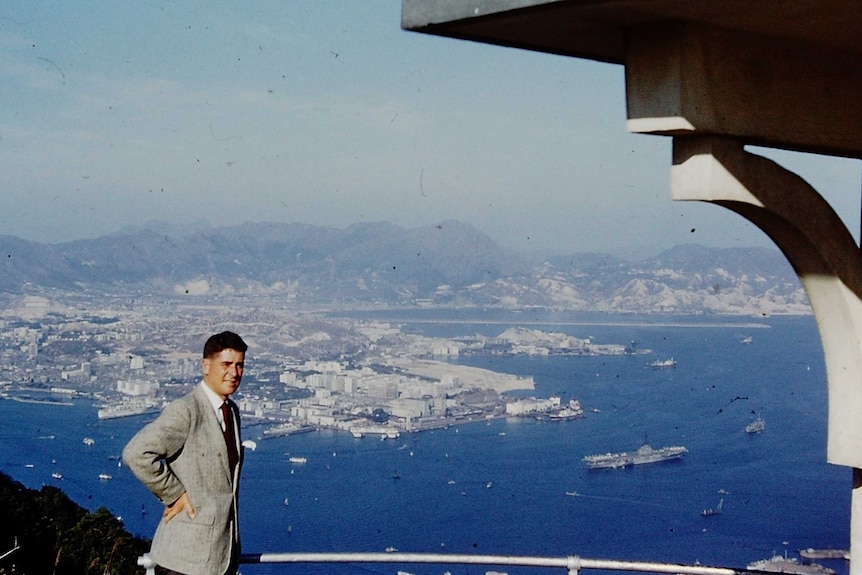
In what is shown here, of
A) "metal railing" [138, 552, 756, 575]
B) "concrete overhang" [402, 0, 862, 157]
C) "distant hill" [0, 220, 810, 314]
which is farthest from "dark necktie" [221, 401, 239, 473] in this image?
"distant hill" [0, 220, 810, 314]

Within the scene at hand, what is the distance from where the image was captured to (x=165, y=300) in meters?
79.3

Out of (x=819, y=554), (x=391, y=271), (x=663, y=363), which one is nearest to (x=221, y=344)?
(x=819, y=554)

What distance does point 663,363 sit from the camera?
78438 millimetres

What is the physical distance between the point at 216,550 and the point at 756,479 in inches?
2173

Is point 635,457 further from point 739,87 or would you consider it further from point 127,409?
point 739,87

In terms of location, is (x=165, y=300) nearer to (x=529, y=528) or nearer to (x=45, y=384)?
(x=45, y=384)

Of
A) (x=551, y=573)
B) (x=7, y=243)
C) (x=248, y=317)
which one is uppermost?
(x=7, y=243)

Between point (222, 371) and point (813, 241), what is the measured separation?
196 centimetres

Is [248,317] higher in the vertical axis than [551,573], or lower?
higher

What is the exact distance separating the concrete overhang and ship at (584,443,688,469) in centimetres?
5581

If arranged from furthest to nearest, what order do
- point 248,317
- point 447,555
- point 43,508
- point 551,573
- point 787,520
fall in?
point 248,317, point 787,520, point 551,573, point 43,508, point 447,555

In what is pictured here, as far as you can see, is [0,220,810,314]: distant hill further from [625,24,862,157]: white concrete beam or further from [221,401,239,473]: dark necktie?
[221,401,239,473]: dark necktie

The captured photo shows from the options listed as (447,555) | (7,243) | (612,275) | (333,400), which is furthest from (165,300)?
(447,555)

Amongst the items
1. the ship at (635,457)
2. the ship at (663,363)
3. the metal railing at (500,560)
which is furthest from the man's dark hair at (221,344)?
the ship at (663,363)
